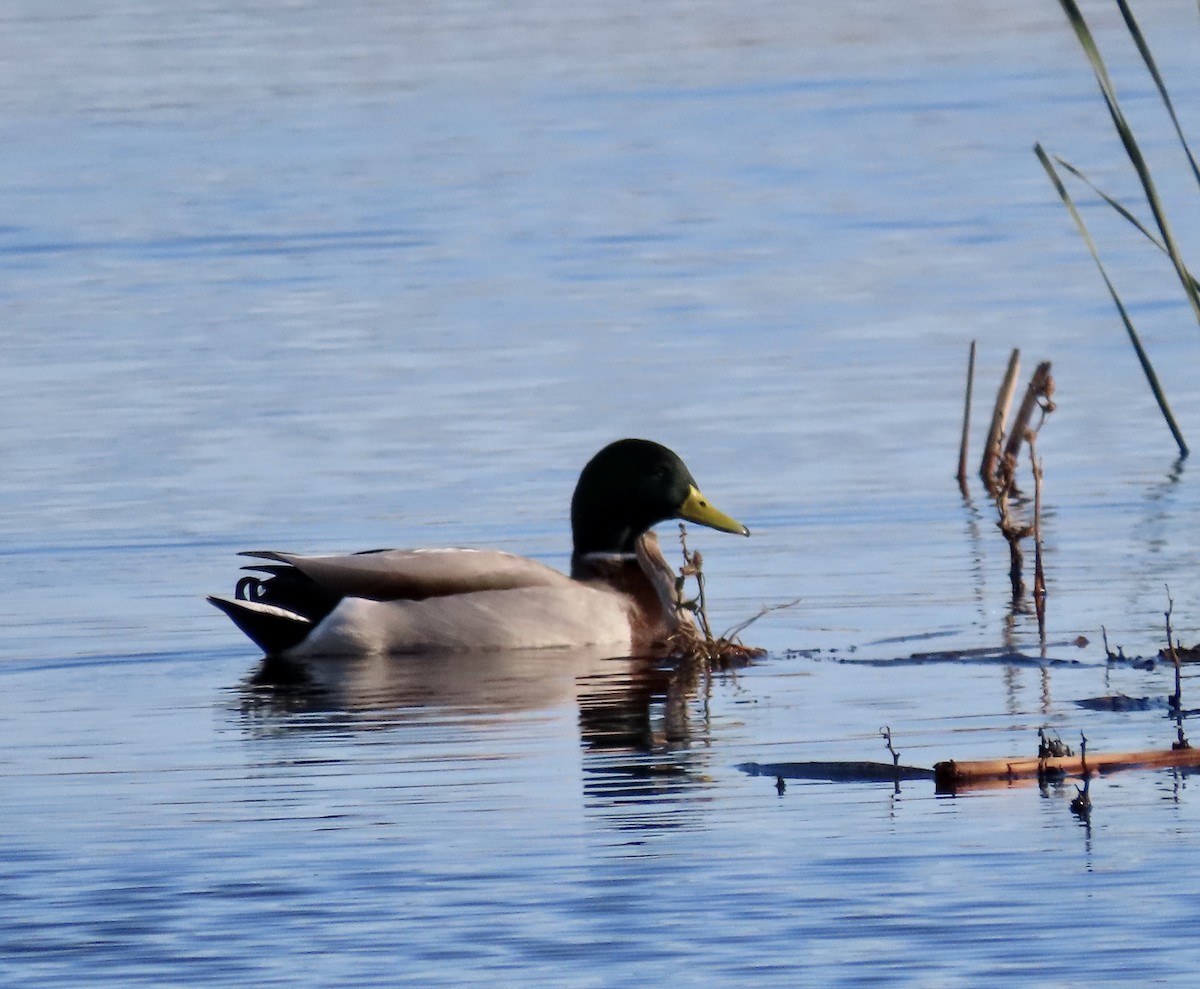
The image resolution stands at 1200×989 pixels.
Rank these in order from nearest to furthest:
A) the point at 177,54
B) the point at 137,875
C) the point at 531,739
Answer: the point at 137,875 → the point at 531,739 → the point at 177,54

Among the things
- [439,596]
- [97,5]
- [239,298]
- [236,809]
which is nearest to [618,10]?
[97,5]

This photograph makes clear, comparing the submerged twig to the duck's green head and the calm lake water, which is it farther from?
the duck's green head

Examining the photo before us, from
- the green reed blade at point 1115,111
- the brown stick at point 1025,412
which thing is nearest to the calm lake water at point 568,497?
the brown stick at point 1025,412

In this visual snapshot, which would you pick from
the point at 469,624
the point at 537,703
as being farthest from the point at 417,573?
the point at 537,703

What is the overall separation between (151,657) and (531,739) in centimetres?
220

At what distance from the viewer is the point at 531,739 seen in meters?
8.91

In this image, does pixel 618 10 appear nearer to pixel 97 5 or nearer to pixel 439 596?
pixel 97 5

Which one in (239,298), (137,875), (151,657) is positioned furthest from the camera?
(239,298)

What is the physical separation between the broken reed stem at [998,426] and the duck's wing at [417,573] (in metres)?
3.26

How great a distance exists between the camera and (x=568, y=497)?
13.5m

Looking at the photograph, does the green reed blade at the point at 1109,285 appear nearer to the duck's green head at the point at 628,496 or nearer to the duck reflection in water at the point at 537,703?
the duck reflection in water at the point at 537,703

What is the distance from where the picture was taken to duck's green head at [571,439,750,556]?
11.9m

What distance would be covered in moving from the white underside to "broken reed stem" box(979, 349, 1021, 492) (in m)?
3.13

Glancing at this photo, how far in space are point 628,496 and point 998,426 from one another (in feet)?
8.45
